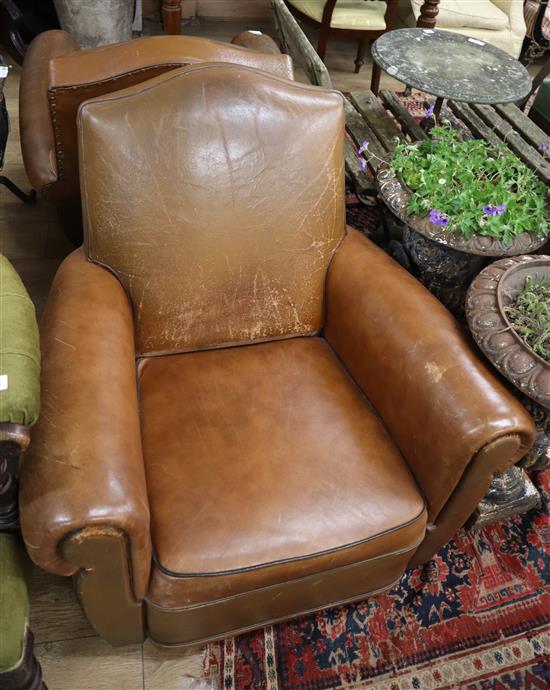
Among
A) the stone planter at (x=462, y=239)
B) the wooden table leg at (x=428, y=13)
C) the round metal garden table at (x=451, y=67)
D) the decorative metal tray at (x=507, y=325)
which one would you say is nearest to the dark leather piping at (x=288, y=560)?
the decorative metal tray at (x=507, y=325)

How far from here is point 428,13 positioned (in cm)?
291

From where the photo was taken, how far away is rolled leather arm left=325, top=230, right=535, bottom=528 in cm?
104

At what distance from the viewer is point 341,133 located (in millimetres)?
1308

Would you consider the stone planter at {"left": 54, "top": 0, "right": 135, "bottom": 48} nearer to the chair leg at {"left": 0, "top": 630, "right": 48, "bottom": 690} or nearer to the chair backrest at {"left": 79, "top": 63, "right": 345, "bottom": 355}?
the chair backrest at {"left": 79, "top": 63, "right": 345, "bottom": 355}

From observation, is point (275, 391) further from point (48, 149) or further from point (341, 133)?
point (48, 149)

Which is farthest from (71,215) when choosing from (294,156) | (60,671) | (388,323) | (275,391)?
(60,671)

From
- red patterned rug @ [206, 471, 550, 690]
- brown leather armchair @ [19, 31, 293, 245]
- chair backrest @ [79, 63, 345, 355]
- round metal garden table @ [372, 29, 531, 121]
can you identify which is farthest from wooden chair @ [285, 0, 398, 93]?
red patterned rug @ [206, 471, 550, 690]

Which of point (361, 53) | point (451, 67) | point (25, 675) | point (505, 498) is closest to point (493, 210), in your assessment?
point (505, 498)

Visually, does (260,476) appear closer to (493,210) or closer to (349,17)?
(493,210)

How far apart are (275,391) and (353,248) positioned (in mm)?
403

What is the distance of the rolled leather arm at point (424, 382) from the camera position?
3.41 ft

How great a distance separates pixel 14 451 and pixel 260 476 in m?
0.45

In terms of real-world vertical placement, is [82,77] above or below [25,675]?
above

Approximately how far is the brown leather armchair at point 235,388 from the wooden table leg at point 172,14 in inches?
68.5
